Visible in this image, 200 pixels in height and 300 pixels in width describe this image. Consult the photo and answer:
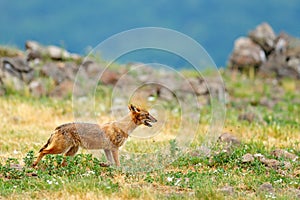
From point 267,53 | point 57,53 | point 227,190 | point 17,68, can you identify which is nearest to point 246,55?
point 267,53

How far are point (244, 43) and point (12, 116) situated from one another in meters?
10.7

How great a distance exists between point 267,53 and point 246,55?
3.23 feet

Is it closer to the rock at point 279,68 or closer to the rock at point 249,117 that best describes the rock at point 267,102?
the rock at point 249,117

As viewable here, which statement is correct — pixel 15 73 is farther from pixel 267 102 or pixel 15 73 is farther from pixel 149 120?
pixel 149 120

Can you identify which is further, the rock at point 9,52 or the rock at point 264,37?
the rock at point 264,37

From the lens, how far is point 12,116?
12.5m

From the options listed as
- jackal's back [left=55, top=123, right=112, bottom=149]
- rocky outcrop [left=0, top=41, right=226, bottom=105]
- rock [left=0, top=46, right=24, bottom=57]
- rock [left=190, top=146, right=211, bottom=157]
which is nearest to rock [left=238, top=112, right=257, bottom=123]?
rocky outcrop [left=0, top=41, right=226, bottom=105]

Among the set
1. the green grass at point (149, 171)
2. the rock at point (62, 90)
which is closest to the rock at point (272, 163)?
the green grass at point (149, 171)

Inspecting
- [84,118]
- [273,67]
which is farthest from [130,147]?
[273,67]

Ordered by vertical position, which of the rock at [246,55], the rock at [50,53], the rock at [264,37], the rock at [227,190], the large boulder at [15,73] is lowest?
the rock at [227,190]

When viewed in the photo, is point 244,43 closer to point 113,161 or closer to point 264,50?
point 264,50

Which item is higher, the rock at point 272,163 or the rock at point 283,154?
the rock at point 283,154

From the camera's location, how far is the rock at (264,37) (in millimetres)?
21094

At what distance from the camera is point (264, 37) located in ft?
69.5
